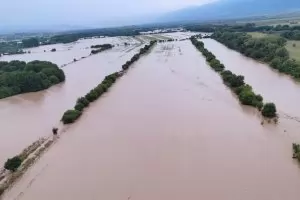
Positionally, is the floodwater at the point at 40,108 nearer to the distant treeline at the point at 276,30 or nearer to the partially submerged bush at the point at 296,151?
the partially submerged bush at the point at 296,151

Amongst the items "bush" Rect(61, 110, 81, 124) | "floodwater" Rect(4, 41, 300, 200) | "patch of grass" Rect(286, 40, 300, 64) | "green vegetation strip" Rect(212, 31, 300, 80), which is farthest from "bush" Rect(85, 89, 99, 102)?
"patch of grass" Rect(286, 40, 300, 64)

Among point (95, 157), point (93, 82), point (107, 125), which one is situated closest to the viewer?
point (95, 157)

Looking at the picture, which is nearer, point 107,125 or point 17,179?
point 17,179

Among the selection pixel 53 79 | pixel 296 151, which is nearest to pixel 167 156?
pixel 296 151

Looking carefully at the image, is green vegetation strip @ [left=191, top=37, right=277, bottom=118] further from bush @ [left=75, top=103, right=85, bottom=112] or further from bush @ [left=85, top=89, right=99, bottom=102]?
bush @ [left=75, top=103, right=85, bottom=112]

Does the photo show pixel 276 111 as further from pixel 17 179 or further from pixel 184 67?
pixel 184 67

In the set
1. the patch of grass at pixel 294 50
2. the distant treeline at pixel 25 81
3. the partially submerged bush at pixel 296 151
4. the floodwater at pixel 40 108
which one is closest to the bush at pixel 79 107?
the floodwater at pixel 40 108

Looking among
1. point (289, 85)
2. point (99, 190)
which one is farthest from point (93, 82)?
point (99, 190)
